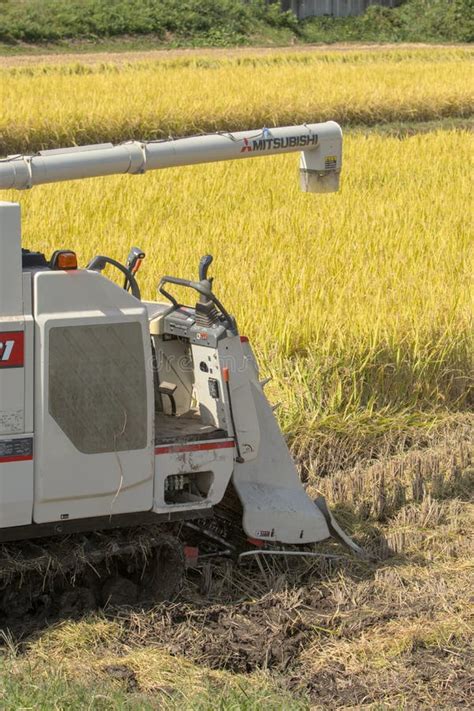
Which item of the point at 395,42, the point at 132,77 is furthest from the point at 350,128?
the point at 395,42

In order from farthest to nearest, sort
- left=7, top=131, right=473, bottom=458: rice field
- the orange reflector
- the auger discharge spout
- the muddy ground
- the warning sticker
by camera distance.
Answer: left=7, top=131, right=473, bottom=458: rice field → the auger discharge spout → the orange reflector → the warning sticker → the muddy ground

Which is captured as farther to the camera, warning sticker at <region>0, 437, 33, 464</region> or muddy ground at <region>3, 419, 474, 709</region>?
warning sticker at <region>0, 437, 33, 464</region>

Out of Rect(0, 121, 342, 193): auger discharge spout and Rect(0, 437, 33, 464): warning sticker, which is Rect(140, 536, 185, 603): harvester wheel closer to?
Rect(0, 437, 33, 464): warning sticker

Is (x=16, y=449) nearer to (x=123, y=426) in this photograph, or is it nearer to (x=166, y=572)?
(x=123, y=426)

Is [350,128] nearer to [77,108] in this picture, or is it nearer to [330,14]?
[77,108]

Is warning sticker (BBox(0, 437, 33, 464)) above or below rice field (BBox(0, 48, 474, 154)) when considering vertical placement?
above

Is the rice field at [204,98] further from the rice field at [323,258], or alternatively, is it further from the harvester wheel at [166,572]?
the harvester wheel at [166,572]

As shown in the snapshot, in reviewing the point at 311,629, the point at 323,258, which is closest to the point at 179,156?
the point at 311,629

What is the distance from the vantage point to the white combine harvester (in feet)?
14.7

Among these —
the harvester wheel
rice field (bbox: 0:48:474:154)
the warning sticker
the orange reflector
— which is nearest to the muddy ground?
the harvester wheel

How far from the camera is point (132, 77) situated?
23.7 meters

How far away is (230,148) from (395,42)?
140 feet

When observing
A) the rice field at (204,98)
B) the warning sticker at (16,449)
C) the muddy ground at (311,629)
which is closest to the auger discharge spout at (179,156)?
the warning sticker at (16,449)

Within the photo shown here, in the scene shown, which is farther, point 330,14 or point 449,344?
point 330,14
